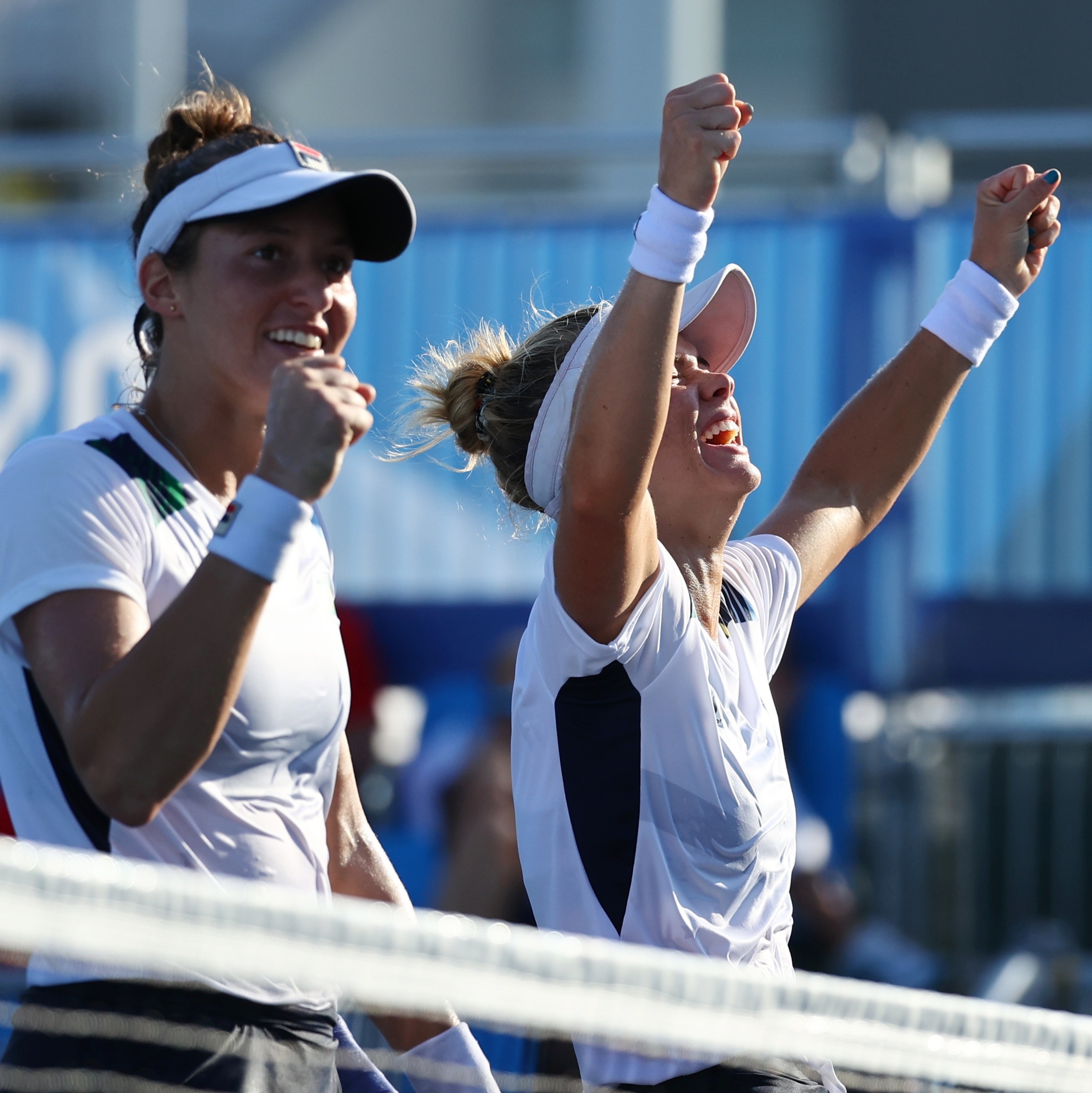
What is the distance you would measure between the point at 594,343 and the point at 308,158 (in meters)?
0.58

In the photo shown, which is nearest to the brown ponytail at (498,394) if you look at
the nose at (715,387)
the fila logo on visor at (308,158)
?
the nose at (715,387)

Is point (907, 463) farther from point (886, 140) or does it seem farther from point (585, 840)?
point (886, 140)

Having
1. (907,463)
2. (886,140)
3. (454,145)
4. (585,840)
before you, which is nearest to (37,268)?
(454,145)

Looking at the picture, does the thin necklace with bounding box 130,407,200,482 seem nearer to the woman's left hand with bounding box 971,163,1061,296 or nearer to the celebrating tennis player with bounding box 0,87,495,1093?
the celebrating tennis player with bounding box 0,87,495,1093

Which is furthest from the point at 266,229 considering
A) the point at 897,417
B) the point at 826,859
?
the point at 826,859

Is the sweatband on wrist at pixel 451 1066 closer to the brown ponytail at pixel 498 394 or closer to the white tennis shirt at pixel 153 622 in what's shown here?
the white tennis shirt at pixel 153 622

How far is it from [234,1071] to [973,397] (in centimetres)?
510

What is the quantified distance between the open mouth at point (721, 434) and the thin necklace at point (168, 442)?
81 cm

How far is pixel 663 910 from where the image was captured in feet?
7.95

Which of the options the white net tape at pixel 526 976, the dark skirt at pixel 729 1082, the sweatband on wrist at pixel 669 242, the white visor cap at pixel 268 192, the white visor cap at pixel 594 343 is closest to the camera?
the white net tape at pixel 526 976

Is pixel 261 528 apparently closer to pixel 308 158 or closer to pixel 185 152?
pixel 308 158

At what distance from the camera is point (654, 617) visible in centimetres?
239

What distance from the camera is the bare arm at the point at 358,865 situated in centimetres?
275

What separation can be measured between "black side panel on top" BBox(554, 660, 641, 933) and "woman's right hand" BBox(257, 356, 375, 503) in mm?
565
